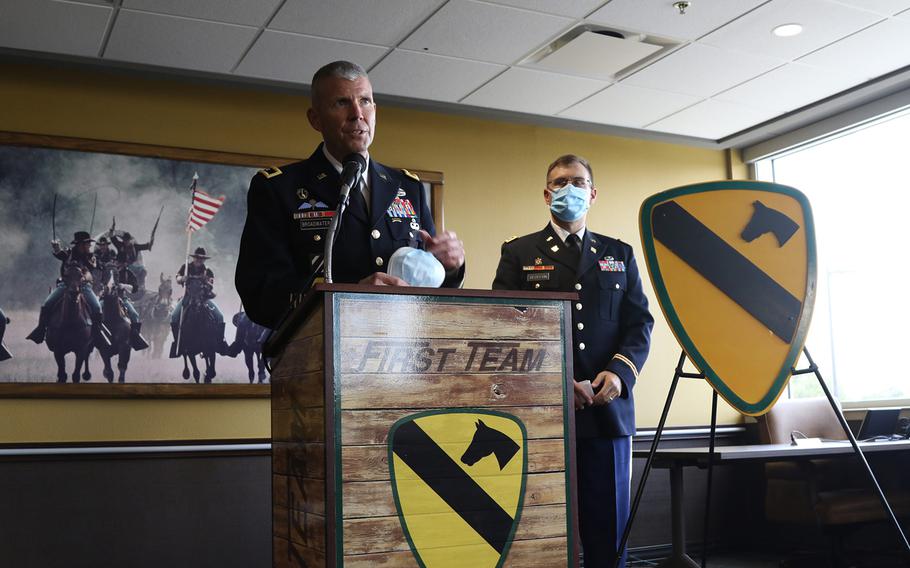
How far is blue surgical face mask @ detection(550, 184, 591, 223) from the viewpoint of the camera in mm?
3041

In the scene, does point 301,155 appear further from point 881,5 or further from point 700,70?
point 881,5

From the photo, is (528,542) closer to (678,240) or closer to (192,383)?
(678,240)

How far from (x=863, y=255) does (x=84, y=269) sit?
444cm

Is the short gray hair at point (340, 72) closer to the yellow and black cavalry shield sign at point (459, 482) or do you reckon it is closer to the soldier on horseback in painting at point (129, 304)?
the yellow and black cavalry shield sign at point (459, 482)

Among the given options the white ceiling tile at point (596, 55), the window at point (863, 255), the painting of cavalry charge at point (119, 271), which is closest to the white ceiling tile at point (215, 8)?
the painting of cavalry charge at point (119, 271)

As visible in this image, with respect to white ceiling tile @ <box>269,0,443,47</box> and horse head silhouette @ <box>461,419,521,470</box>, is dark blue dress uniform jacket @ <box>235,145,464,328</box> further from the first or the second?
white ceiling tile @ <box>269,0,443,47</box>

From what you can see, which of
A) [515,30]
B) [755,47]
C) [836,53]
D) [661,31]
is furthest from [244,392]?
[836,53]

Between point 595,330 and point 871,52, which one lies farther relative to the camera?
point 871,52

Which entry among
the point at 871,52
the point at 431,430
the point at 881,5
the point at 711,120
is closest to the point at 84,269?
the point at 431,430

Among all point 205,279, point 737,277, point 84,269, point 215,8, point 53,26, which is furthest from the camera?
point 205,279

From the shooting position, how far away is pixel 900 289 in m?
5.22

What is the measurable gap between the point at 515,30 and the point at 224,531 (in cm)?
287

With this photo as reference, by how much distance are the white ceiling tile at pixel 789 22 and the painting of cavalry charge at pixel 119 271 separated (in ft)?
8.71

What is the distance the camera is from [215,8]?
3918mm
